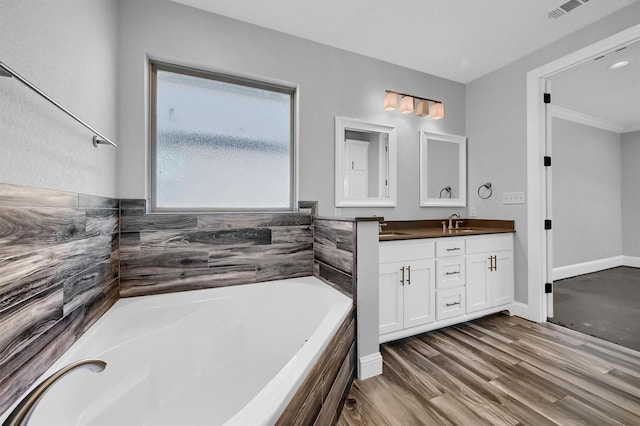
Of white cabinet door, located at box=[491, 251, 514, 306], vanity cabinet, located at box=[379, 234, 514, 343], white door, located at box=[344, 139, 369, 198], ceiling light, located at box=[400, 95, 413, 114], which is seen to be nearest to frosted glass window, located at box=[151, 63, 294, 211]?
white door, located at box=[344, 139, 369, 198]

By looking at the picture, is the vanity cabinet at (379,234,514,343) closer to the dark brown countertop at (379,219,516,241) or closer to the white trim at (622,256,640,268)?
the dark brown countertop at (379,219,516,241)

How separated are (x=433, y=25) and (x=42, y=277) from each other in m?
2.88

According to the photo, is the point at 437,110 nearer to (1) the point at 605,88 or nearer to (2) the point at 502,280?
(2) the point at 502,280

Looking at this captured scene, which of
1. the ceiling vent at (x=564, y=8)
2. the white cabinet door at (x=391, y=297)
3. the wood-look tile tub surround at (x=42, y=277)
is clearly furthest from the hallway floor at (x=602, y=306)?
the wood-look tile tub surround at (x=42, y=277)

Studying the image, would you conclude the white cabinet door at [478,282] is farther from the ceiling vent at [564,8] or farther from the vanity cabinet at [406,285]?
the ceiling vent at [564,8]

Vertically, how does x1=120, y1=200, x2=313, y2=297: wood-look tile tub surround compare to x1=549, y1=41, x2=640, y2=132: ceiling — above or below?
below

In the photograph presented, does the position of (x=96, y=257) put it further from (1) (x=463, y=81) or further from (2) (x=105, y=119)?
(1) (x=463, y=81)

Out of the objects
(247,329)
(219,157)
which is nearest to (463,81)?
(219,157)

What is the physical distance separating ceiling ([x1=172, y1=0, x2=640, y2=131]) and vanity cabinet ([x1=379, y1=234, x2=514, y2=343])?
1744 mm

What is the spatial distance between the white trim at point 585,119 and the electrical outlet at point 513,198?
206 centimetres

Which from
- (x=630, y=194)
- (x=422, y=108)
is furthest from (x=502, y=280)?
(x=630, y=194)

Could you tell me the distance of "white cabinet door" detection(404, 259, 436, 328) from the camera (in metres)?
2.08

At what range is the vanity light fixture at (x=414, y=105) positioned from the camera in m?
2.61

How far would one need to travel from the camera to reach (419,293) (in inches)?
83.9
